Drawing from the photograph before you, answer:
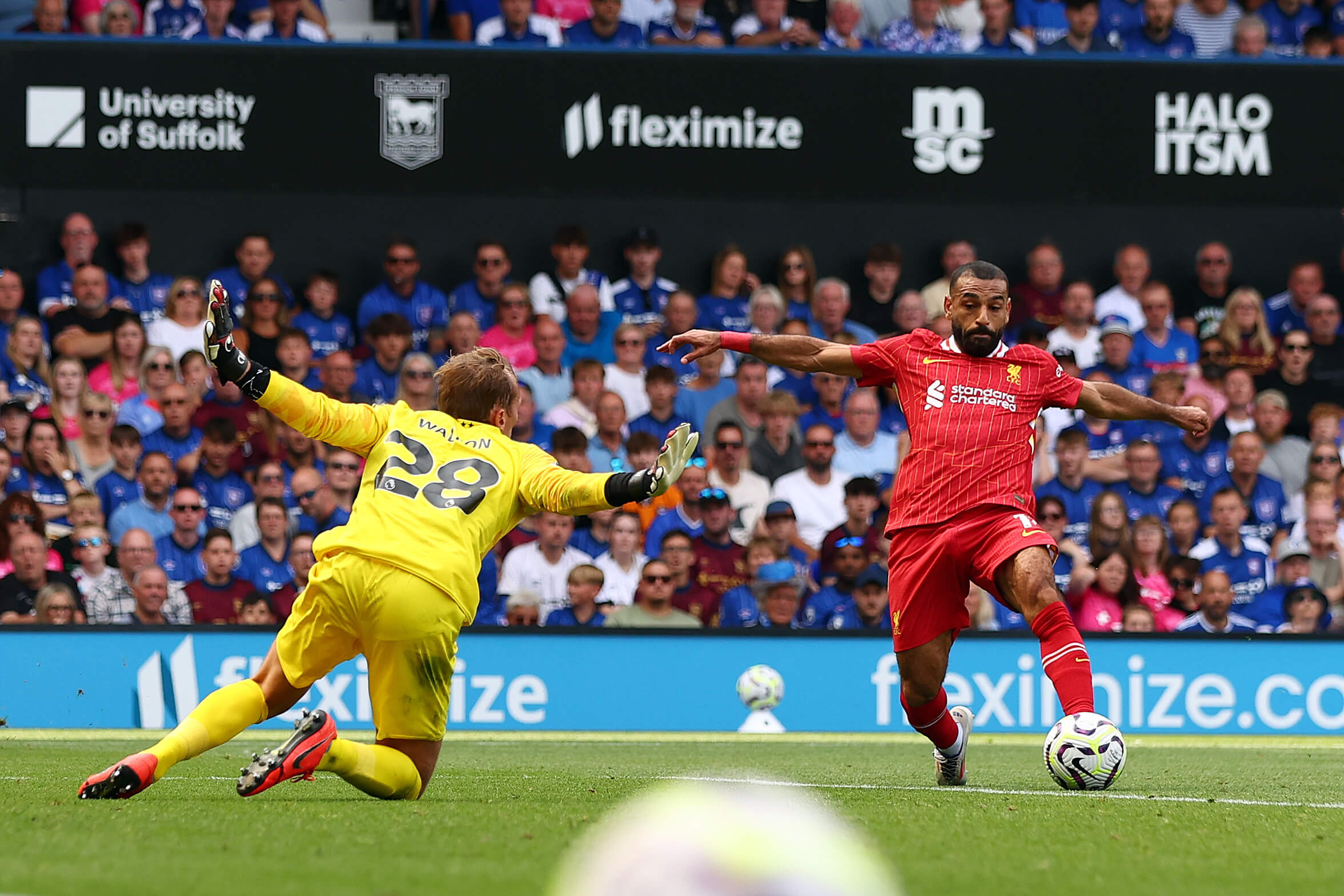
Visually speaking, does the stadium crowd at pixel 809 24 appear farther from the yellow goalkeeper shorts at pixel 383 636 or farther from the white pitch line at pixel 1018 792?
the yellow goalkeeper shorts at pixel 383 636

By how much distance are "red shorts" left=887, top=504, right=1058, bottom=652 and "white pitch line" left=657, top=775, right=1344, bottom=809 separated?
1.88ft

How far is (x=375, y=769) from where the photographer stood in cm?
544

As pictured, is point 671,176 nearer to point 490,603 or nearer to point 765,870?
point 490,603

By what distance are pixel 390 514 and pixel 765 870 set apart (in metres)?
3.46

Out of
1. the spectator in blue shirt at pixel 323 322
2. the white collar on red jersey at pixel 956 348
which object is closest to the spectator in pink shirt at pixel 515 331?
the spectator in blue shirt at pixel 323 322

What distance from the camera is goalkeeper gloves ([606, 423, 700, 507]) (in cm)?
541

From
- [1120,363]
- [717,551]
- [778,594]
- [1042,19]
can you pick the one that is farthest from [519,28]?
[1120,363]

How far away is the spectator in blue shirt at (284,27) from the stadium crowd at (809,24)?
0.01 m

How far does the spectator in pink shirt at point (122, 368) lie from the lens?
41.5ft

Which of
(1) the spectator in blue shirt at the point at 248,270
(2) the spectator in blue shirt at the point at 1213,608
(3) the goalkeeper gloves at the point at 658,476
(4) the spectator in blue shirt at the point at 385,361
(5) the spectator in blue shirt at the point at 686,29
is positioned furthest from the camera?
(5) the spectator in blue shirt at the point at 686,29

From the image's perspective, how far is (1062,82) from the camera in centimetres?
1365

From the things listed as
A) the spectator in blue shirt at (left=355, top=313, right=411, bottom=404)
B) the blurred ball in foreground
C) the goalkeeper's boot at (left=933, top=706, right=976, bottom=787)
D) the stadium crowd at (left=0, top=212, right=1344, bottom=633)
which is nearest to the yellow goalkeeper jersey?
the goalkeeper's boot at (left=933, top=706, right=976, bottom=787)

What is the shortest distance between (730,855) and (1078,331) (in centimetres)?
1189

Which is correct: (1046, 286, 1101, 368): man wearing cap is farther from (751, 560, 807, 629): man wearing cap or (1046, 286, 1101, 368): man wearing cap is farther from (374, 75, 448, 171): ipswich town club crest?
(374, 75, 448, 171): ipswich town club crest
